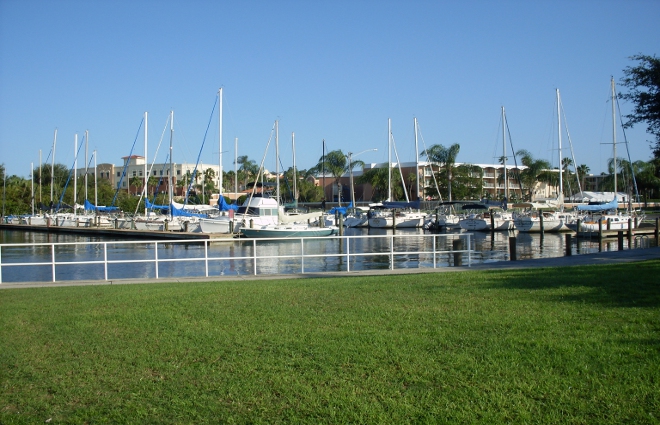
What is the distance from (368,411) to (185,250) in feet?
136

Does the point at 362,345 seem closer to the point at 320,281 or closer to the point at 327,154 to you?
the point at 320,281

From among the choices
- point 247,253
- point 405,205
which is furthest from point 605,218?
point 247,253

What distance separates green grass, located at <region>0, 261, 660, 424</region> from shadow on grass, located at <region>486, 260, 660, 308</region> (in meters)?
0.10

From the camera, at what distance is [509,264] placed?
2164 cm

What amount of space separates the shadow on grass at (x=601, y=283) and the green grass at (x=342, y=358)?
104 millimetres

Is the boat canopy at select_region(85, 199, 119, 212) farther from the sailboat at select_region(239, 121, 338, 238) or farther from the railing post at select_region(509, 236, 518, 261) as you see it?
the railing post at select_region(509, 236, 518, 261)

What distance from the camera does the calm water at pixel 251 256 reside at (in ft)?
95.3

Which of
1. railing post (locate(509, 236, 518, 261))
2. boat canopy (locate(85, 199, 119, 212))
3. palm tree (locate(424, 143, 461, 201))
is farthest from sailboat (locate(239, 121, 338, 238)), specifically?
palm tree (locate(424, 143, 461, 201))

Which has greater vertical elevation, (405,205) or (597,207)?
(405,205)

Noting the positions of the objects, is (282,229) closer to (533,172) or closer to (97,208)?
(97,208)

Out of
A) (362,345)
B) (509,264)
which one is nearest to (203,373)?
(362,345)

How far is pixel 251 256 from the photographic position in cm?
3769

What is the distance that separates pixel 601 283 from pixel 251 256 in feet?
87.2

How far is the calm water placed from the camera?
29.0 m
